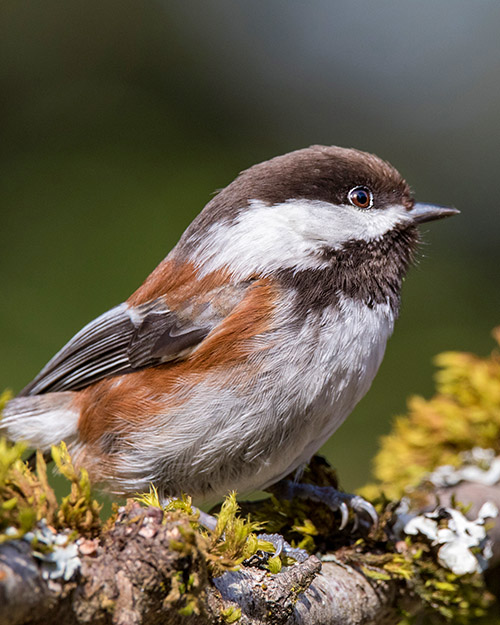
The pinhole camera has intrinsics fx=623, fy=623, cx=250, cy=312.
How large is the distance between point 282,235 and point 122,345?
0.62 m

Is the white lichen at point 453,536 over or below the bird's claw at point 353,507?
over

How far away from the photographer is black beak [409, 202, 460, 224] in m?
2.11

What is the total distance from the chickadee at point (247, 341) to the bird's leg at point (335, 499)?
9cm

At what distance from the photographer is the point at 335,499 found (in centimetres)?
186

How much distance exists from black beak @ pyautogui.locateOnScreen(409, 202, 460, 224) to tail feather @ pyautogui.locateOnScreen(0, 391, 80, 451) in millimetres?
1292

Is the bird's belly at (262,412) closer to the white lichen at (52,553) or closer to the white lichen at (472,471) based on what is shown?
the white lichen at (472,471)

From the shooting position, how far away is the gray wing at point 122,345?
6.09 ft

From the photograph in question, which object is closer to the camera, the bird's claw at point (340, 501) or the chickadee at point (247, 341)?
the chickadee at point (247, 341)

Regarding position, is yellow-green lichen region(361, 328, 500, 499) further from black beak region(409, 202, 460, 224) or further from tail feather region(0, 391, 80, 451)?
tail feather region(0, 391, 80, 451)

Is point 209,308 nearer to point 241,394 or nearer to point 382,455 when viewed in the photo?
point 241,394

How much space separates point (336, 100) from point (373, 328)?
5300 mm

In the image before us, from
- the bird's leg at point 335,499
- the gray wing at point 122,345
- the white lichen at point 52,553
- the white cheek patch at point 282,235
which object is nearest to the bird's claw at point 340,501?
the bird's leg at point 335,499

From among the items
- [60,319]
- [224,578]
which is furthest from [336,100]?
[224,578]

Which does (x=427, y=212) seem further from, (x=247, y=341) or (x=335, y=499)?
(x=335, y=499)
